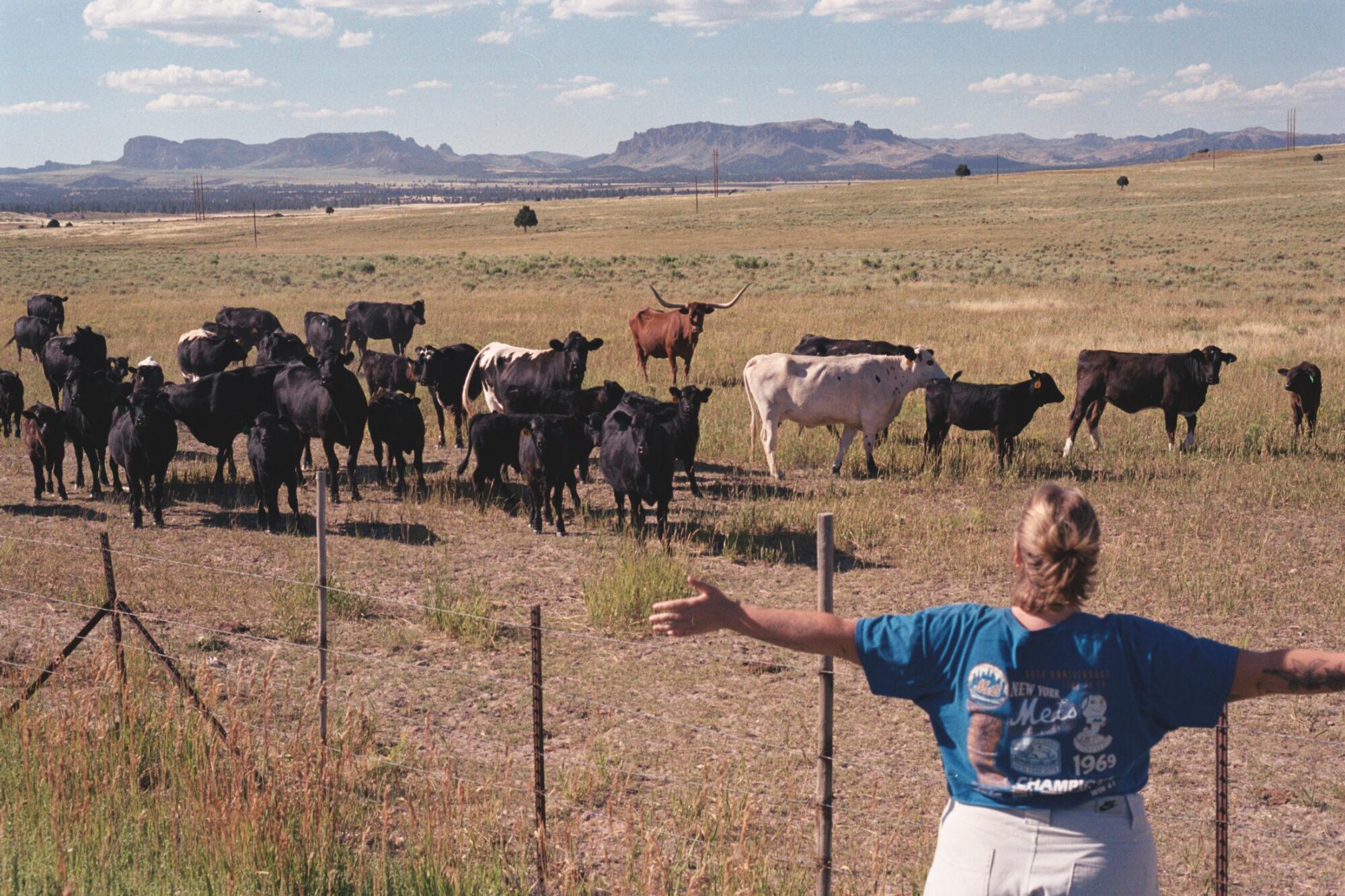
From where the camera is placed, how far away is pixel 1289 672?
3160mm

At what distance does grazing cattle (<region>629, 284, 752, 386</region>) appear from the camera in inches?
867

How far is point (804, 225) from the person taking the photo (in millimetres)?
83688

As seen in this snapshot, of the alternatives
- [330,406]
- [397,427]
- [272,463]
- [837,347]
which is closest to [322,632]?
[272,463]

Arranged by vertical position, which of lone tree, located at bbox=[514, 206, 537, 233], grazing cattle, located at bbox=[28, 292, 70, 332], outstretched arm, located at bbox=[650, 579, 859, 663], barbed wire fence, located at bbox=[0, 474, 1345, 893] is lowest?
barbed wire fence, located at bbox=[0, 474, 1345, 893]

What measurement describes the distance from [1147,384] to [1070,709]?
14176mm

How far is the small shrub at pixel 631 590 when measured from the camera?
9.79m

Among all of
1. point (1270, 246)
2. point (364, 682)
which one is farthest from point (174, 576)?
point (1270, 246)

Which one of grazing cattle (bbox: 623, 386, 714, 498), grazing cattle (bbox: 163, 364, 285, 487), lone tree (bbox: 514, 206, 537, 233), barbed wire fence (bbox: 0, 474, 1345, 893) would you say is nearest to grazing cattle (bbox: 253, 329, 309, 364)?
grazing cattle (bbox: 163, 364, 285, 487)

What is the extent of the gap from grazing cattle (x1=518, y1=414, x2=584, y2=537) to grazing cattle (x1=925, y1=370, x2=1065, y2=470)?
16.3 feet

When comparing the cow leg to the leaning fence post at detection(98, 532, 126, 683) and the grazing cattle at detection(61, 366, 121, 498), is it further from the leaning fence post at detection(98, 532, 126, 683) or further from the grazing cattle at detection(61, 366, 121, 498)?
the leaning fence post at detection(98, 532, 126, 683)

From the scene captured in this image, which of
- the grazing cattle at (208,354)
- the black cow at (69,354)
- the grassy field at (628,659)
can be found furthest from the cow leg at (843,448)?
the black cow at (69,354)

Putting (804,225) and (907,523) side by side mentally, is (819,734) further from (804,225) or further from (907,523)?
(804,225)

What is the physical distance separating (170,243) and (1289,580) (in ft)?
294

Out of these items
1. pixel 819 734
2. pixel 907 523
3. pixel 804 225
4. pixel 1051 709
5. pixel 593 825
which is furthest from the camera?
pixel 804 225
